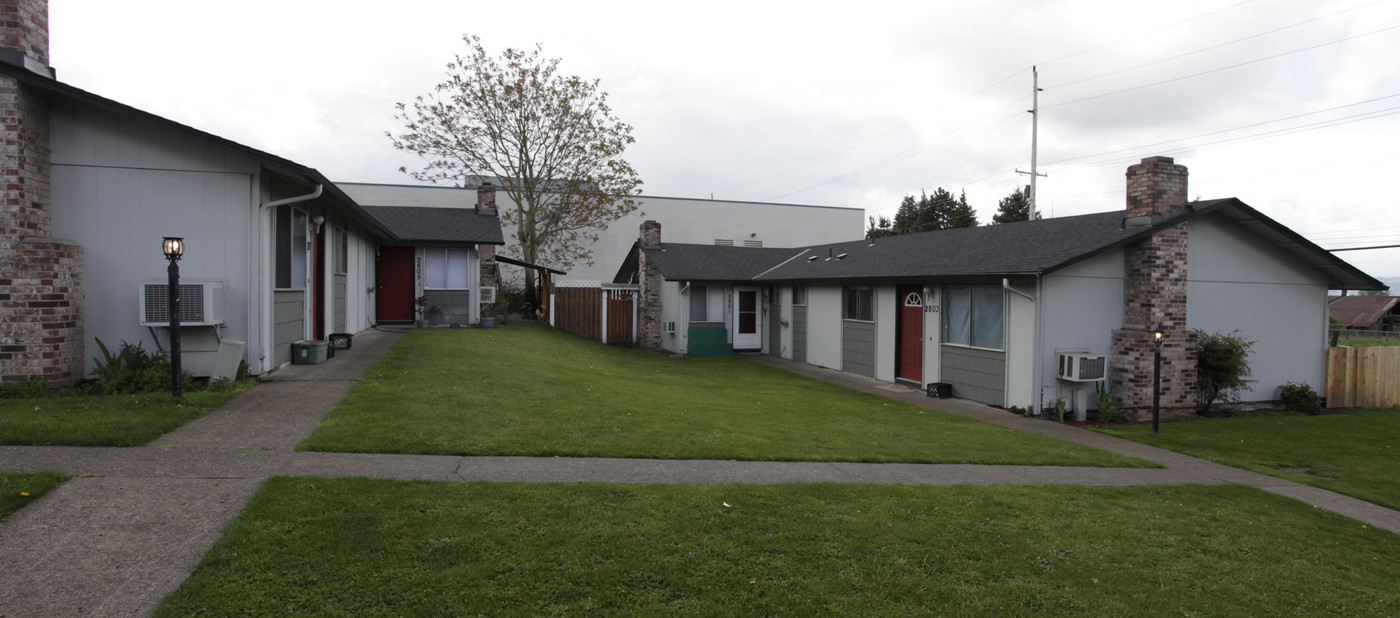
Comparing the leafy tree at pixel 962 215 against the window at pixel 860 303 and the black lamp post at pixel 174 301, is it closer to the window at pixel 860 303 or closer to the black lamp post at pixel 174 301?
the window at pixel 860 303

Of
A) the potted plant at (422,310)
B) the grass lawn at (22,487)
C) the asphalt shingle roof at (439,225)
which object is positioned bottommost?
the grass lawn at (22,487)

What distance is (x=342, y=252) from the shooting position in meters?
14.5

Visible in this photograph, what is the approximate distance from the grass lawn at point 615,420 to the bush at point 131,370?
226 centimetres

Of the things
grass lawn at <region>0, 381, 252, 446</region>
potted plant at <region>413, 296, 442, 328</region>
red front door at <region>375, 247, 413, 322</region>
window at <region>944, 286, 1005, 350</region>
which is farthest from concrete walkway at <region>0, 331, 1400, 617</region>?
red front door at <region>375, 247, 413, 322</region>

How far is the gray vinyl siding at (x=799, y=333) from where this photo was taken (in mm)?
20562

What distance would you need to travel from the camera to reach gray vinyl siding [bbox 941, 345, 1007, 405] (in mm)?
13086

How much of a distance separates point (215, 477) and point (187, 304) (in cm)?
445

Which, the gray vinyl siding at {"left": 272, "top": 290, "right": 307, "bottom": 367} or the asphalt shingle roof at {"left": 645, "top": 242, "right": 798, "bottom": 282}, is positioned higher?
the asphalt shingle roof at {"left": 645, "top": 242, "right": 798, "bottom": 282}

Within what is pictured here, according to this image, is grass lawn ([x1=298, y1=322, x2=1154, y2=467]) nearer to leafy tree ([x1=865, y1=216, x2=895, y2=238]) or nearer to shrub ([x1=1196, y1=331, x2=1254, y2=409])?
shrub ([x1=1196, y1=331, x2=1254, y2=409])

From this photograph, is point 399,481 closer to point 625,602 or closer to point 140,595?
point 140,595

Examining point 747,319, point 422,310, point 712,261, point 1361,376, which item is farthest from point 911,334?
point 422,310

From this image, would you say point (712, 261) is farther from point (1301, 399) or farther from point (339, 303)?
point (1301, 399)

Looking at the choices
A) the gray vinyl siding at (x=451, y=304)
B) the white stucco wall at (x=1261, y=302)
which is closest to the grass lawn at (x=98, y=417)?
the gray vinyl siding at (x=451, y=304)

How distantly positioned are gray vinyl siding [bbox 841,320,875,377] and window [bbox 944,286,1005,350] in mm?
2786
